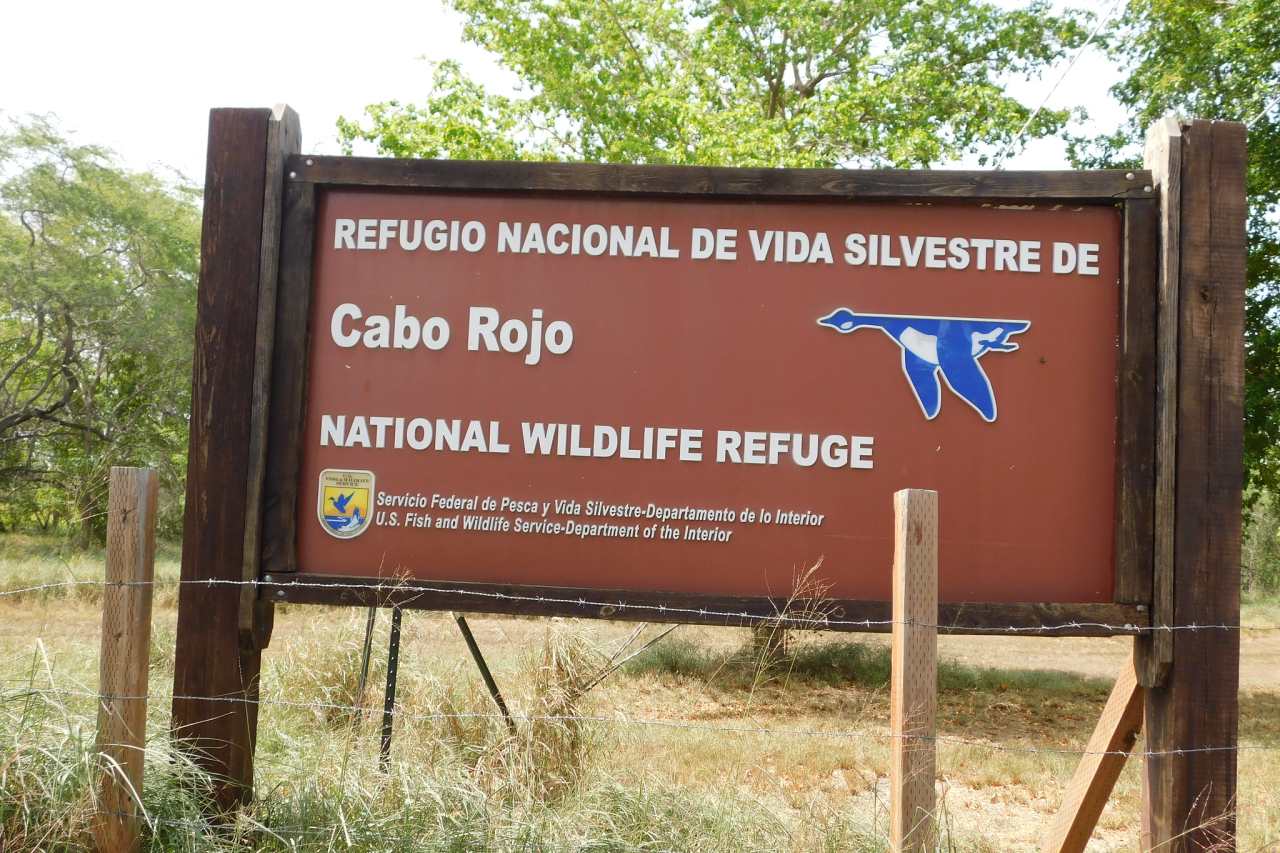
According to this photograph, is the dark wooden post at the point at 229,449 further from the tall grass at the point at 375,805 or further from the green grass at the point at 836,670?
the green grass at the point at 836,670

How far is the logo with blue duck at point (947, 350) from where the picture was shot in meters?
3.78

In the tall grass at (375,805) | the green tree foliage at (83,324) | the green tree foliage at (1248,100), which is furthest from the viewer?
the green tree foliage at (83,324)

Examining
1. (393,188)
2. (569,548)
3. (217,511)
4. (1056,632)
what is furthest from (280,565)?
(1056,632)

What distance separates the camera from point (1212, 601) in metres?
3.59

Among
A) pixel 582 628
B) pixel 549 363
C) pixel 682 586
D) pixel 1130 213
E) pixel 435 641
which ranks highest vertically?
pixel 1130 213

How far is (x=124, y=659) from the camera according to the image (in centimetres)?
341

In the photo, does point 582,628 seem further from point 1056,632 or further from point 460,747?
point 1056,632

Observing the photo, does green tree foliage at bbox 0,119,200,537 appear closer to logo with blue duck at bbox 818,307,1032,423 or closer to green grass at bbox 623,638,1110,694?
green grass at bbox 623,638,1110,694

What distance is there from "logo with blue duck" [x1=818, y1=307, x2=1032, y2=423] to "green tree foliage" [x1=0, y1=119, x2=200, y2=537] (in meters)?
18.8

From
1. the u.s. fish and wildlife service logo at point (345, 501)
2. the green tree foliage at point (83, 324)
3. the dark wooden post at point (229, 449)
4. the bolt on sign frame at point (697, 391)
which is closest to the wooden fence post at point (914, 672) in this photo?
the bolt on sign frame at point (697, 391)

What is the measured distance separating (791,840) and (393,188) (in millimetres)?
2677

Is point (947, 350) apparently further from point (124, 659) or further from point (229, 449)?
point (124, 659)

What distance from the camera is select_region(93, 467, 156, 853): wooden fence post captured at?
332cm

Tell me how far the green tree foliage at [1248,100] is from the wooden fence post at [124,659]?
30.8 feet
